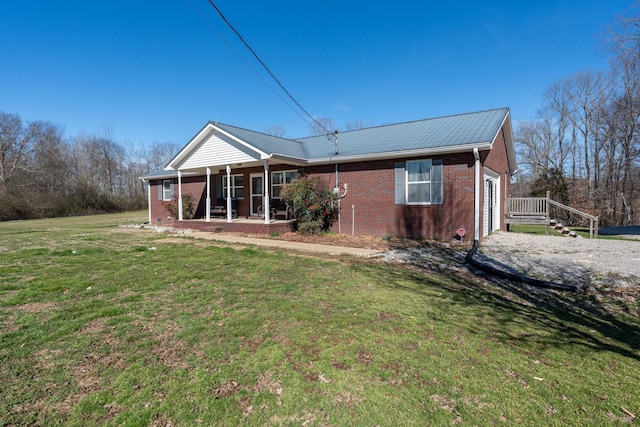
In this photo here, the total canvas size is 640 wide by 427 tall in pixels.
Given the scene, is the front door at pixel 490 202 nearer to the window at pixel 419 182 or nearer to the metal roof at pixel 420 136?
the metal roof at pixel 420 136

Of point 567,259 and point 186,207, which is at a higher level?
point 186,207

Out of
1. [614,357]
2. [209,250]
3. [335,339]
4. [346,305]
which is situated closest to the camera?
[614,357]

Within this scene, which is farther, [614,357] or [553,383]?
[614,357]

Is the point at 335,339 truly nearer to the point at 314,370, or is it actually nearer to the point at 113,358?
the point at 314,370

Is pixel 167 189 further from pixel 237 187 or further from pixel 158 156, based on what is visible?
pixel 158 156

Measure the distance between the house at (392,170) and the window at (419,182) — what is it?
1.3 inches

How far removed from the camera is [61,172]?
36031 mm

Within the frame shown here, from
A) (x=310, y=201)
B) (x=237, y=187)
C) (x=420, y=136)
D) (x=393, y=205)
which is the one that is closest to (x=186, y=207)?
(x=237, y=187)

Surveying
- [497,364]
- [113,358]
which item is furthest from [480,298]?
[113,358]

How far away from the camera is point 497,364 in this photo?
288 centimetres

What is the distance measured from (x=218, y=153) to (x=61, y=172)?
33.1 m

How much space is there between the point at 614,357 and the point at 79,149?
5279cm

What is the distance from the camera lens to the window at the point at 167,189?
2016 cm

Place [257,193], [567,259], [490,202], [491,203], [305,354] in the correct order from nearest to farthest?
[305,354]
[567,259]
[490,202]
[491,203]
[257,193]
